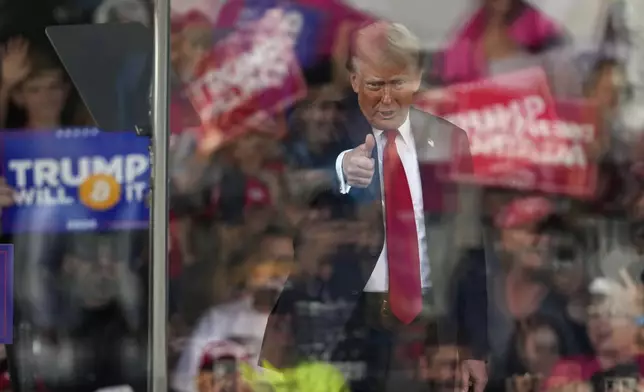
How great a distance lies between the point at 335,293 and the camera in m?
1.01

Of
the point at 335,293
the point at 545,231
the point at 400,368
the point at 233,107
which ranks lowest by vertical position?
the point at 400,368

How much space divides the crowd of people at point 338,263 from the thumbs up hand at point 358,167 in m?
0.02

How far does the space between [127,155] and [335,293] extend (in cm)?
45

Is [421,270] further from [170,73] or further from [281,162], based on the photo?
[170,73]

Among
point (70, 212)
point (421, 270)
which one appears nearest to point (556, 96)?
point (421, 270)

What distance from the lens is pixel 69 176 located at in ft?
3.42

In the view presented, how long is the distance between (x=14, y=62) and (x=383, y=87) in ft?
2.20

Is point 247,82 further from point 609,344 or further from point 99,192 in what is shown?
point 609,344

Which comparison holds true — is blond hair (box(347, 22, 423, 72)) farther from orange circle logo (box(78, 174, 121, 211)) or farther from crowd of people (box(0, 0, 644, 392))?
orange circle logo (box(78, 174, 121, 211))

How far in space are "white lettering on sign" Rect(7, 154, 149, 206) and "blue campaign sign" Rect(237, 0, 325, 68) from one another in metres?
0.32

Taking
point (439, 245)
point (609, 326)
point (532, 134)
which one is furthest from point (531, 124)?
point (609, 326)

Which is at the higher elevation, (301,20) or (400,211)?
(301,20)

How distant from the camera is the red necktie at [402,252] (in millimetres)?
1003

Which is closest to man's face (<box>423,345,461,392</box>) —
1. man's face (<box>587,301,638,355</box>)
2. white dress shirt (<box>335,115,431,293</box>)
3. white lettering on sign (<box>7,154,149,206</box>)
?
white dress shirt (<box>335,115,431,293</box>)
